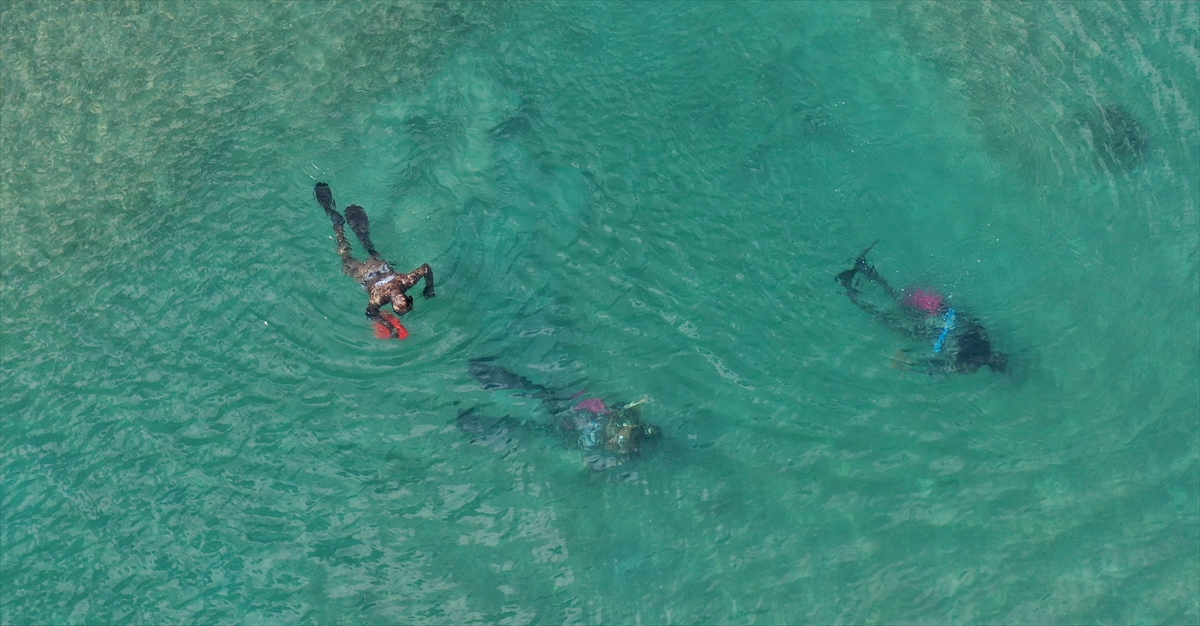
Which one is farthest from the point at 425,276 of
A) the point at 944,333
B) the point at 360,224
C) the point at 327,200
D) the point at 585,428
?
the point at 944,333

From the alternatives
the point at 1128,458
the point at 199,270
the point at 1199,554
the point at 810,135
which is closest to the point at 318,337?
the point at 199,270

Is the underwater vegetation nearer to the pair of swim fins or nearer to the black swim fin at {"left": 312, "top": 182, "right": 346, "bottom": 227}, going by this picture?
the pair of swim fins

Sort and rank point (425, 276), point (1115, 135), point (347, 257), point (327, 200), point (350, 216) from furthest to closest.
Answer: point (1115, 135) → point (327, 200) → point (350, 216) → point (347, 257) → point (425, 276)

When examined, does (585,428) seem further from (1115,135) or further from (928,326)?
(1115,135)

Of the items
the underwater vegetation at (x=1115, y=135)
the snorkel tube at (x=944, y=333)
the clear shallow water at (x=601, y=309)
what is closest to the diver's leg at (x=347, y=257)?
the clear shallow water at (x=601, y=309)

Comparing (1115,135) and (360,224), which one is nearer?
(360,224)

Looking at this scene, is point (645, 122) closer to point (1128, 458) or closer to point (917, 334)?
point (917, 334)
